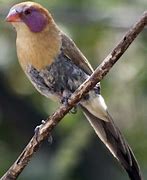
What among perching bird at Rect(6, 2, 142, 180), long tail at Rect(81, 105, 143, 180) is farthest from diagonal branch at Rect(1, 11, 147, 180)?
long tail at Rect(81, 105, 143, 180)

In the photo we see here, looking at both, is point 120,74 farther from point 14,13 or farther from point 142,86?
point 14,13

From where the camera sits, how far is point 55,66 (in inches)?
210

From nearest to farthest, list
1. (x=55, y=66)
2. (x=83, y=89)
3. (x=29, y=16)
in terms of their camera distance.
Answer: (x=83, y=89) < (x=29, y=16) < (x=55, y=66)

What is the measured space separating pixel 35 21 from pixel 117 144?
0.83 meters

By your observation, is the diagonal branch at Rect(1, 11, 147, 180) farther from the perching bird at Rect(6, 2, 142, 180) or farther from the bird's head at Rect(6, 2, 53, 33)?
the bird's head at Rect(6, 2, 53, 33)

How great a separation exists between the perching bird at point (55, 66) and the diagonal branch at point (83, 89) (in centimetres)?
48

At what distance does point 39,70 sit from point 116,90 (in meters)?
2.94

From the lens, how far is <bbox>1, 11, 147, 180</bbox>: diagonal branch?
428 cm

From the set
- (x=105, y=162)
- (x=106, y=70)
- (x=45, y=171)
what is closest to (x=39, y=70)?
(x=106, y=70)

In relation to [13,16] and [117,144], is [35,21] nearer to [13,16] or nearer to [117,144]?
[13,16]

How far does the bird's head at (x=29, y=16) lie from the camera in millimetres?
5156

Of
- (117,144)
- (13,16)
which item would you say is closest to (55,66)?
(13,16)

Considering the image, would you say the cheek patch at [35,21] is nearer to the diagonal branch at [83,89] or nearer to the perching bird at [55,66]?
the perching bird at [55,66]

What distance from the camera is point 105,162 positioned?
324 inches
